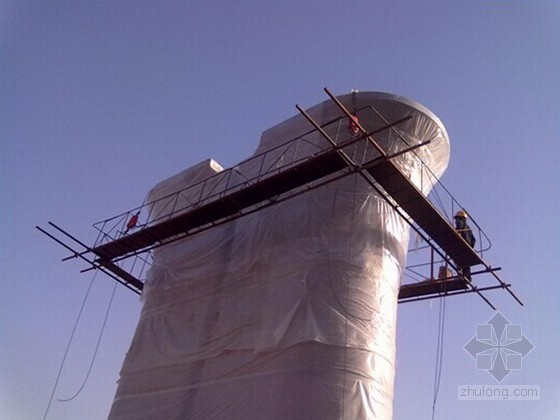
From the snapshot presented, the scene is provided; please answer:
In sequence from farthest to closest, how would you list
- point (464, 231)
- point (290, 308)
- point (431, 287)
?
point (431, 287)
point (464, 231)
point (290, 308)

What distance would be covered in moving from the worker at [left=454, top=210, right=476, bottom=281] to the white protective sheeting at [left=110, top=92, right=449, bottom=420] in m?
1.25

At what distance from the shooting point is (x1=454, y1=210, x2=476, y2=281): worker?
14625 mm

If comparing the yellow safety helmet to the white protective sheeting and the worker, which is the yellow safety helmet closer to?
the worker

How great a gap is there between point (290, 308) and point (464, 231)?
506 centimetres

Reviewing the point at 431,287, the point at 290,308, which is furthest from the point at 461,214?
the point at 290,308

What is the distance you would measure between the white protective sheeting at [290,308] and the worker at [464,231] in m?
1.25

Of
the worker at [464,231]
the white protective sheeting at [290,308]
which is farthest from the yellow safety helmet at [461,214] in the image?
the white protective sheeting at [290,308]

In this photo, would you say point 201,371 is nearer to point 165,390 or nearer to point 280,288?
point 165,390

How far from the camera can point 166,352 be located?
51.4 ft

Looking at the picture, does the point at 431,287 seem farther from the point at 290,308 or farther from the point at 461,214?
the point at 290,308

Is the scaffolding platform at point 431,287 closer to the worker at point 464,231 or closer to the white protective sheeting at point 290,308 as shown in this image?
the worker at point 464,231

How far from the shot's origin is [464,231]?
48.3 feet

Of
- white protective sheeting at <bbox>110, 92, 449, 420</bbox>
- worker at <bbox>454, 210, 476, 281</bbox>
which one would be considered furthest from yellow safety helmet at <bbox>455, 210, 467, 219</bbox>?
white protective sheeting at <bbox>110, 92, 449, 420</bbox>

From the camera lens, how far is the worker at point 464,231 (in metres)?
14.6
